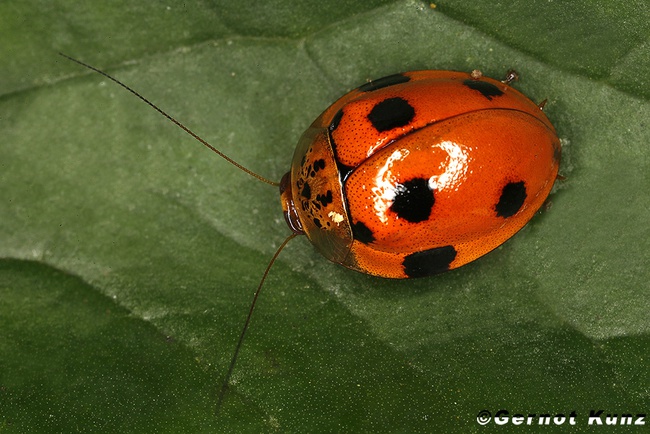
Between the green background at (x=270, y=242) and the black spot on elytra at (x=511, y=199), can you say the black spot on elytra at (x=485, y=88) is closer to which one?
the green background at (x=270, y=242)

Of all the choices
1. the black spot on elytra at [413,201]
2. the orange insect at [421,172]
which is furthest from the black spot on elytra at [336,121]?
the black spot on elytra at [413,201]

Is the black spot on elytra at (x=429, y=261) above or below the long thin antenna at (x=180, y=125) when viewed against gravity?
above

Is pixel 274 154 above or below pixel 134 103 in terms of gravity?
above

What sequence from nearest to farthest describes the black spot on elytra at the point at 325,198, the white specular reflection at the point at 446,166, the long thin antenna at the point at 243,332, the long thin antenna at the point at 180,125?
1. the white specular reflection at the point at 446,166
2. the black spot on elytra at the point at 325,198
3. the long thin antenna at the point at 243,332
4. the long thin antenna at the point at 180,125

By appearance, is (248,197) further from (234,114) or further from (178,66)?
(178,66)

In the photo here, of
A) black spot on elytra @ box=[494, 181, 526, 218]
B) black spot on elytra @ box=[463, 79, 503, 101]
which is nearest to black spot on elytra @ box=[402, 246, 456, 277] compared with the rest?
black spot on elytra @ box=[494, 181, 526, 218]

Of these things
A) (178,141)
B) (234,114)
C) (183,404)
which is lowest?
(183,404)

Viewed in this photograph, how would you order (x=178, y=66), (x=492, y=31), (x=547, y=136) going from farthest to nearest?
1. (x=178, y=66)
2. (x=492, y=31)
3. (x=547, y=136)

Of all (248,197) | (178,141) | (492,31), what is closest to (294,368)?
(248,197)
